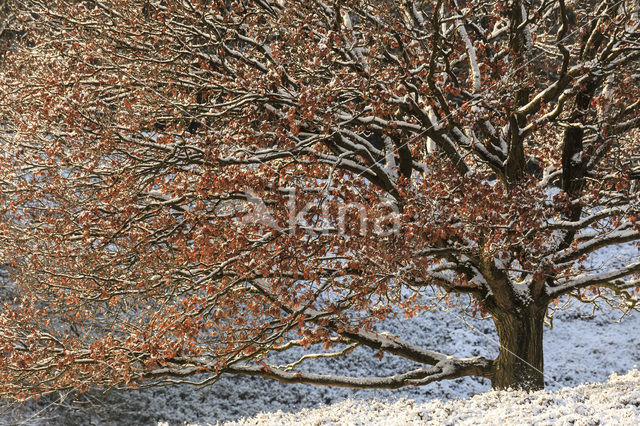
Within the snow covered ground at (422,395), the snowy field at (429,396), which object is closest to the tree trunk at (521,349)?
the snowy field at (429,396)

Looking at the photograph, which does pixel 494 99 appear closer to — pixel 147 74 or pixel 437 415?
pixel 437 415

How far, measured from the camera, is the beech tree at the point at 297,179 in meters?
7.66

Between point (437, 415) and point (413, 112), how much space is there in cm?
437

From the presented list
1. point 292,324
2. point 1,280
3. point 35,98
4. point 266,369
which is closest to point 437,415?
point 292,324

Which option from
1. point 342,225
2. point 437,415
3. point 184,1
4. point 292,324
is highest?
point 184,1

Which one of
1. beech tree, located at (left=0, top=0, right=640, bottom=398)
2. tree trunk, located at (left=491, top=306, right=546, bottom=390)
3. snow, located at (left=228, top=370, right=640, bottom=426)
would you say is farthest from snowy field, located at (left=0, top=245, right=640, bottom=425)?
beech tree, located at (left=0, top=0, right=640, bottom=398)

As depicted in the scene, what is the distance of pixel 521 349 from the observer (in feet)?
30.4

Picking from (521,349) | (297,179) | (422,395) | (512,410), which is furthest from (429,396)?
(297,179)

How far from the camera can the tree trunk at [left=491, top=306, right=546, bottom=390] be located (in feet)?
30.1

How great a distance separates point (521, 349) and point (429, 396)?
363 inches

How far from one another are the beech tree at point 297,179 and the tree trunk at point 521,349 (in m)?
0.03

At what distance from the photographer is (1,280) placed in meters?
17.4

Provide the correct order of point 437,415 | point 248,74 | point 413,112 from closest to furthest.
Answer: point 437,415, point 248,74, point 413,112

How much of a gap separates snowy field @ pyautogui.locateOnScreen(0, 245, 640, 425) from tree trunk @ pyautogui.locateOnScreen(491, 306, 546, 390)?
1.86 feet
